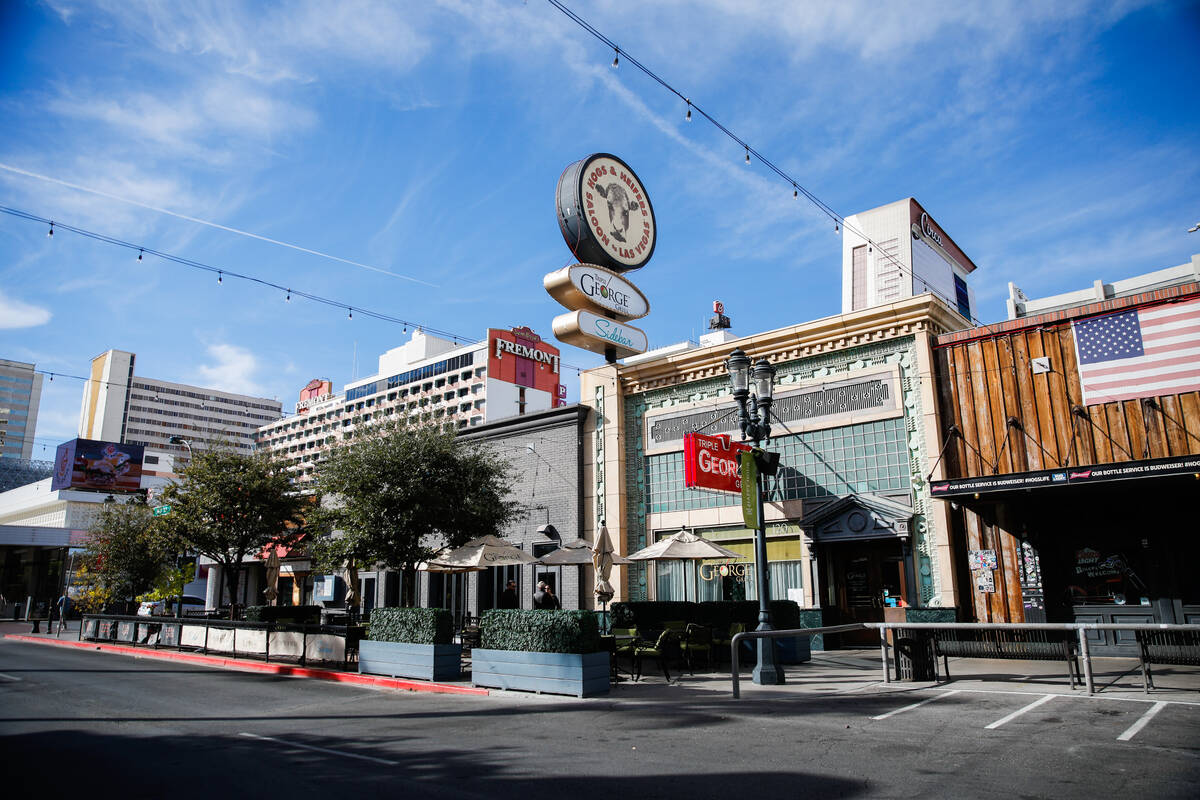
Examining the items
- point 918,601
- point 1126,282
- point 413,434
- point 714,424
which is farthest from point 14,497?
point 1126,282

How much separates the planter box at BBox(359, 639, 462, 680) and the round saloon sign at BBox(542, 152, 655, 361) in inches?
374

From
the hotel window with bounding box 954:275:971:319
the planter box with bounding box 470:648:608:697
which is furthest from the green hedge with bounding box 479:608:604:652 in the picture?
the hotel window with bounding box 954:275:971:319

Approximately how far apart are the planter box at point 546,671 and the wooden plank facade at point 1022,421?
9.54m

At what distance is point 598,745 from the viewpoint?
27.2 ft

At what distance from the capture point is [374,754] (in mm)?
7918

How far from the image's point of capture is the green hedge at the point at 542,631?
40.4ft

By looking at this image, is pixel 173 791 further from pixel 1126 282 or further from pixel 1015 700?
pixel 1126 282

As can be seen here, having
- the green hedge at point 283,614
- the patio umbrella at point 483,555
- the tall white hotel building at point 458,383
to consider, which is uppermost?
the tall white hotel building at point 458,383

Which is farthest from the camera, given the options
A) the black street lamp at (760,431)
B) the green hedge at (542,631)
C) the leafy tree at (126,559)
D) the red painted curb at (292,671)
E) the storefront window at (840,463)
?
the leafy tree at (126,559)

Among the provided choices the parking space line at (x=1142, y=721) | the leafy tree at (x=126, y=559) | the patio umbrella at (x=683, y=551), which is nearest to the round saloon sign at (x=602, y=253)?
the patio umbrella at (x=683, y=551)

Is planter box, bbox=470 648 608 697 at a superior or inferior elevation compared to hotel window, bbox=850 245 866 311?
inferior

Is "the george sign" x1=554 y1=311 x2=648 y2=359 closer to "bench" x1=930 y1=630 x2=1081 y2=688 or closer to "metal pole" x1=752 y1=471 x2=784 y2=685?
"metal pole" x1=752 y1=471 x2=784 y2=685

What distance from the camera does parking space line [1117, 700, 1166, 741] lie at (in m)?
8.20

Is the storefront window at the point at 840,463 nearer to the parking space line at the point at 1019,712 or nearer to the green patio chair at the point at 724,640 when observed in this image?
the green patio chair at the point at 724,640
